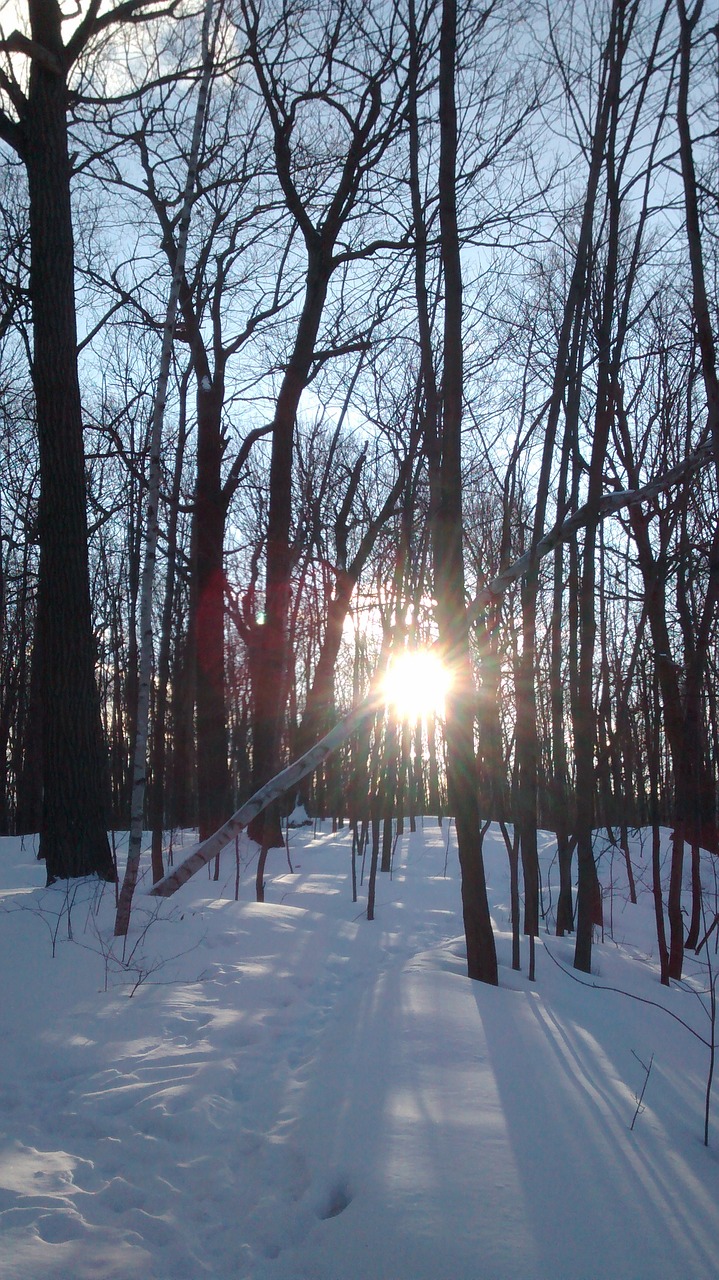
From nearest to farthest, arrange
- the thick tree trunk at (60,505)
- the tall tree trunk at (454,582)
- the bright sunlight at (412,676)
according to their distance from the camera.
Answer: the tall tree trunk at (454,582), the thick tree trunk at (60,505), the bright sunlight at (412,676)

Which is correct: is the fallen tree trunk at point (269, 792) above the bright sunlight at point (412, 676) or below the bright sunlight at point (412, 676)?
below

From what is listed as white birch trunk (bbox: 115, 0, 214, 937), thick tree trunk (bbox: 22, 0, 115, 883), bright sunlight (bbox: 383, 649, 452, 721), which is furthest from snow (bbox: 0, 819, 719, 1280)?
bright sunlight (bbox: 383, 649, 452, 721)

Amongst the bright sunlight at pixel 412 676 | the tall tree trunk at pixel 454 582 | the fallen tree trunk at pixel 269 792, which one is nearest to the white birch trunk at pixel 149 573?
the fallen tree trunk at pixel 269 792

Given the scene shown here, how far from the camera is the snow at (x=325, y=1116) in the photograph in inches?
84.2

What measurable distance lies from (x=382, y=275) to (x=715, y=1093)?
840 cm

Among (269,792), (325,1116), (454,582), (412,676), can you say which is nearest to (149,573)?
(269,792)

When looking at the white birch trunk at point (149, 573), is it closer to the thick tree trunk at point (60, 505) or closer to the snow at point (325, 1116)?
the snow at point (325, 1116)

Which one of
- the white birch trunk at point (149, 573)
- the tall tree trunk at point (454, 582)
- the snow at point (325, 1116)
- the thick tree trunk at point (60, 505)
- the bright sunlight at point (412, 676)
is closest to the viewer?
the snow at point (325, 1116)

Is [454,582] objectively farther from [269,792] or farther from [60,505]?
[60,505]

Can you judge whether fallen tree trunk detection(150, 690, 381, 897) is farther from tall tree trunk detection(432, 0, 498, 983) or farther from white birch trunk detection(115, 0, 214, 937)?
tall tree trunk detection(432, 0, 498, 983)

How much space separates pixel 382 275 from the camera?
888 cm

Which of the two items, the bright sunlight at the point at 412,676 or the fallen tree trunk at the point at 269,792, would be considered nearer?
the fallen tree trunk at the point at 269,792

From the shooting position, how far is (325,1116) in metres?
2.95

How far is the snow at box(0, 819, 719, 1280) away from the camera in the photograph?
7.02 feet
